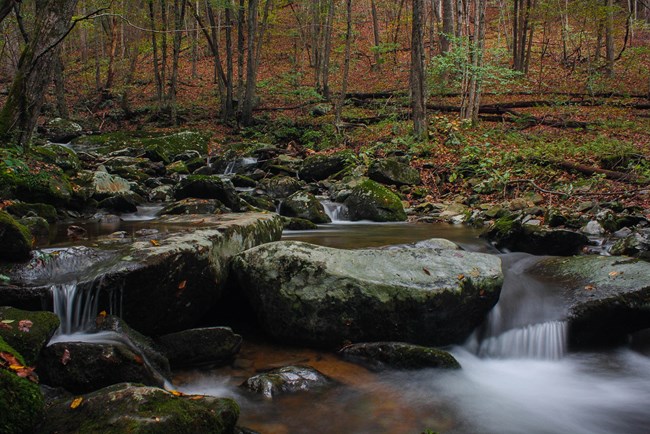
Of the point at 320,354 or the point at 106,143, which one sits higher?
the point at 106,143

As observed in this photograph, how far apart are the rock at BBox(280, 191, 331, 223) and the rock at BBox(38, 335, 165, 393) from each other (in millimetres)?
6968

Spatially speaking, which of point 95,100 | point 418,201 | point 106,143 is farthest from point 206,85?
point 418,201

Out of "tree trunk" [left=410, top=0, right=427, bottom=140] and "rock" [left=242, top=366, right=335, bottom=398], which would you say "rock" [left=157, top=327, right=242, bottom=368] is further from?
"tree trunk" [left=410, top=0, right=427, bottom=140]

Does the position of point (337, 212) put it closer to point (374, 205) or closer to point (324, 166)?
point (374, 205)

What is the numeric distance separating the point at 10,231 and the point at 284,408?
9.46ft

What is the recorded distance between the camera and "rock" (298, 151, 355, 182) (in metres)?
14.0

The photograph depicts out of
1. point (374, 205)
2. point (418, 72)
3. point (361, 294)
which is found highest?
point (418, 72)

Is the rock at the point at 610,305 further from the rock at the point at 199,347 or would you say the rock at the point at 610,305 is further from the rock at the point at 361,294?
the rock at the point at 199,347

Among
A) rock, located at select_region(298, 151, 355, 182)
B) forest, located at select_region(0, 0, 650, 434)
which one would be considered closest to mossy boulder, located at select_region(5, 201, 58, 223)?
forest, located at select_region(0, 0, 650, 434)

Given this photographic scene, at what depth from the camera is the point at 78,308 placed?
3975 millimetres

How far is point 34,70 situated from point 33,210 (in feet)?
7.11

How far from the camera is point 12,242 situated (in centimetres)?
411

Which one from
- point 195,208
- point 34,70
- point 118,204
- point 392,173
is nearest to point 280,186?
point 392,173

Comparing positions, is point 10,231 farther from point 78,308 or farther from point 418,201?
point 418,201
